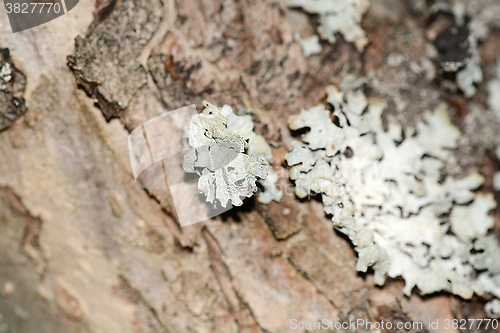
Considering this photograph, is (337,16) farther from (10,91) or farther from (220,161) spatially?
(10,91)

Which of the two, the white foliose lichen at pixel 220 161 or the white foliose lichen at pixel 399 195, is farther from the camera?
the white foliose lichen at pixel 399 195

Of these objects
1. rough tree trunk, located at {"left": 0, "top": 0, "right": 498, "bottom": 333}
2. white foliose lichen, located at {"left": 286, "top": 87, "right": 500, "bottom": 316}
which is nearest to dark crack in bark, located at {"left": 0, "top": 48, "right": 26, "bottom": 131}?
rough tree trunk, located at {"left": 0, "top": 0, "right": 498, "bottom": 333}

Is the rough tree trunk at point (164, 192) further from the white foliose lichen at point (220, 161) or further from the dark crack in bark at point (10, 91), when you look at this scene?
the white foliose lichen at point (220, 161)

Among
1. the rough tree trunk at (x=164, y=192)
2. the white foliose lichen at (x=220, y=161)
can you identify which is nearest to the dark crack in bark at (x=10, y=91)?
the rough tree trunk at (x=164, y=192)

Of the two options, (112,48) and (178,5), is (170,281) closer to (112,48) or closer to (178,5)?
(112,48)

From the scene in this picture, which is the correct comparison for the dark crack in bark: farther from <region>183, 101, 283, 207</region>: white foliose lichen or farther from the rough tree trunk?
<region>183, 101, 283, 207</region>: white foliose lichen
